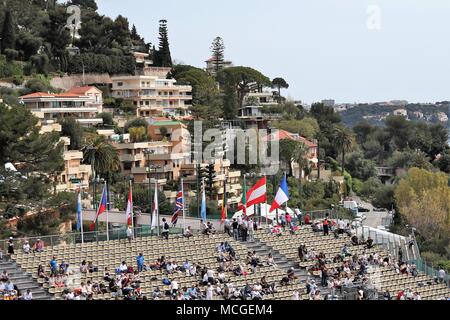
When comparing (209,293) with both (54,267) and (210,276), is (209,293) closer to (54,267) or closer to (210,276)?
(210,276)

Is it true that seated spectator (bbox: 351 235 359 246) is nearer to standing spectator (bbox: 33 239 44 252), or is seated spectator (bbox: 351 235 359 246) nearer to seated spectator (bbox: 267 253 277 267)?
seated spectator (bbox: 267 253 277 267)

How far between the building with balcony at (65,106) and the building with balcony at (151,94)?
868cm

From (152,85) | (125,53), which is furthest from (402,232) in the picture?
(125,53)

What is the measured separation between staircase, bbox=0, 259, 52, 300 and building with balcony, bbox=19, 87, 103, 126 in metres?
37.2

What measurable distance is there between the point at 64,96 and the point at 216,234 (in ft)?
132

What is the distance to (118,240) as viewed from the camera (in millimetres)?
26750

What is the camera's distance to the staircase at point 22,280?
22.5 metres

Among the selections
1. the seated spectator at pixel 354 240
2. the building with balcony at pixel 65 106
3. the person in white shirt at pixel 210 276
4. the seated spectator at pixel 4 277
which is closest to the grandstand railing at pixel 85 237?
the seated spectator at pixel 4 277

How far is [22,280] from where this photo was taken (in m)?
23.1

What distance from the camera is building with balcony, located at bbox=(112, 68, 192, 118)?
80625mm

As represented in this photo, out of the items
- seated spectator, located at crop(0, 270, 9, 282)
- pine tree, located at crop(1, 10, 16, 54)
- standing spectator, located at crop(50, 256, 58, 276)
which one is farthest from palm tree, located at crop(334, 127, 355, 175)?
seated spectator, located at crop(0, 270, 9, 282)

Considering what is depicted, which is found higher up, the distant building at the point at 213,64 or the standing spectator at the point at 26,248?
the distant building at the point at 213,64

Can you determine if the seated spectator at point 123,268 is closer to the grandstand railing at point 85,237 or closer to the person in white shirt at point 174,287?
the person in white shirt at point 174,287
